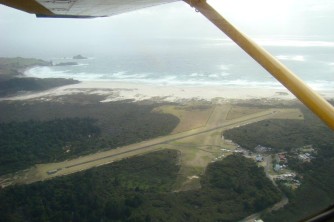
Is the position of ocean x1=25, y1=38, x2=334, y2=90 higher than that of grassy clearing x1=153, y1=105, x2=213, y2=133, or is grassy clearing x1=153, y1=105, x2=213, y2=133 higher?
ocean x1=25, y1=38, x2=334, y2=90

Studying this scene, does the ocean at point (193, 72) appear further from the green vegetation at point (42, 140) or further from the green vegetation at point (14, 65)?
the green vegetation at point (42, 140)

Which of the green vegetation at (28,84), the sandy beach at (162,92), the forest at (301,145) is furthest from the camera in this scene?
the green vegetation at (28,84)

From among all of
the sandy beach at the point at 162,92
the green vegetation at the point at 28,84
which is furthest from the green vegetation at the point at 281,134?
the green vegetation at the point at 28,84

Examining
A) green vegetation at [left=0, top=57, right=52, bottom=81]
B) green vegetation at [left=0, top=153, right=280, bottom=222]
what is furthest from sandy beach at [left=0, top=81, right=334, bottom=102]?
green vegetation at [left=0, top=153, right=280, bottom=222]

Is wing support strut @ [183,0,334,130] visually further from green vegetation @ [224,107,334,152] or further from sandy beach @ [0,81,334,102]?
sandy beach @ [0,81,334,102]

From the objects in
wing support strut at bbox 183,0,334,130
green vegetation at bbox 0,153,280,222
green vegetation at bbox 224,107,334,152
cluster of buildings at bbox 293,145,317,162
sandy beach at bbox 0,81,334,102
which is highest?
wing support strut at bbox 183,0,334,130

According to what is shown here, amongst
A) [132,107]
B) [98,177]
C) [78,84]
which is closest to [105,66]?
[78,84]
